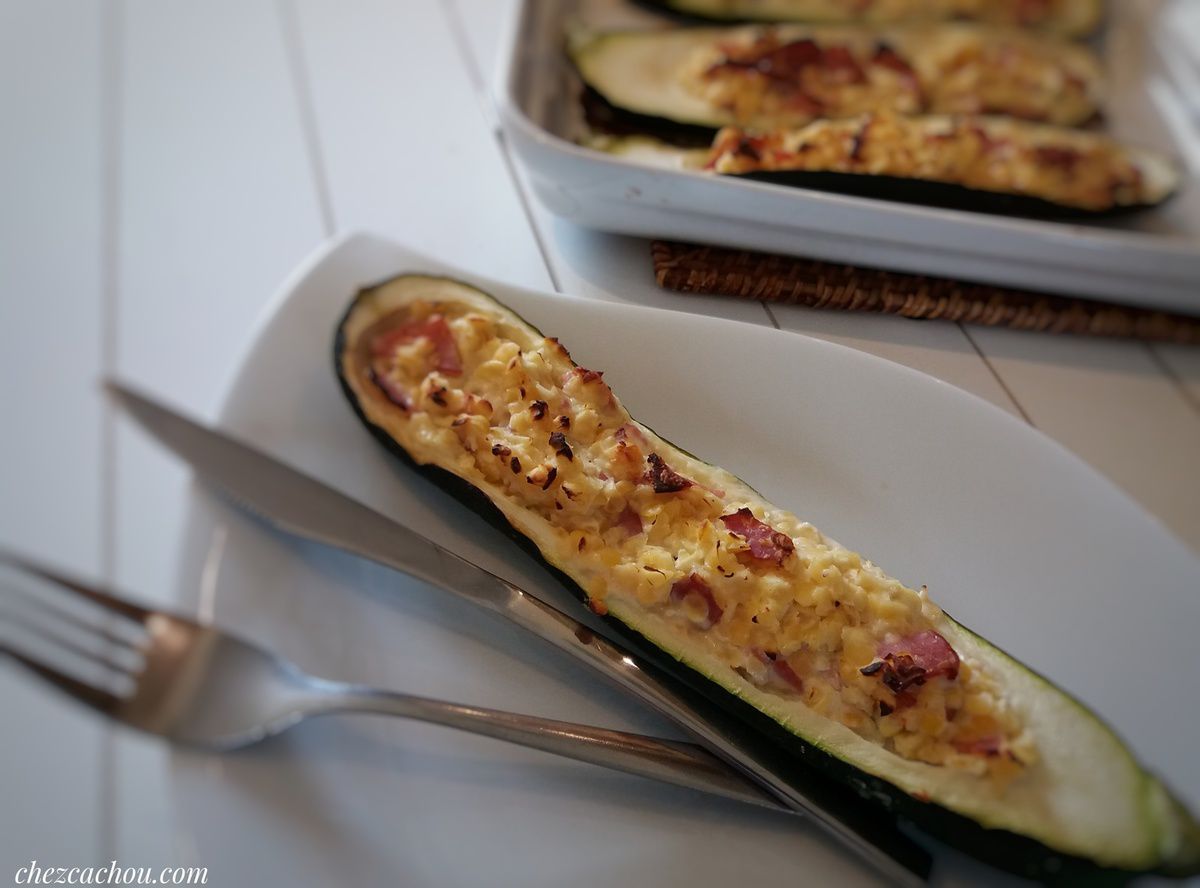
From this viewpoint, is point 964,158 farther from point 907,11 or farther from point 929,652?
point 929,652

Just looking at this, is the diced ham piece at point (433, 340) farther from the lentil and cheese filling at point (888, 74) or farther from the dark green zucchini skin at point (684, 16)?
the dark green zucchini skin at point (684, 16)

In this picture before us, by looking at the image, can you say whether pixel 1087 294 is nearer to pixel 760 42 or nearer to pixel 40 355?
pixel 760 42

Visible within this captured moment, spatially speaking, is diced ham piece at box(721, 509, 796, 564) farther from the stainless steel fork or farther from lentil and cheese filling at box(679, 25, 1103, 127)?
lentil and cheese filling at box(679, 25, 1103, 127)

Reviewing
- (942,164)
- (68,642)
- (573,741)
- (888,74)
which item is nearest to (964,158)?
(942,164)

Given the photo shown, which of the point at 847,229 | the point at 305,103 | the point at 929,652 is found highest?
the point at 305,103

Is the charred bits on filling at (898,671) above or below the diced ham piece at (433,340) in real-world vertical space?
below

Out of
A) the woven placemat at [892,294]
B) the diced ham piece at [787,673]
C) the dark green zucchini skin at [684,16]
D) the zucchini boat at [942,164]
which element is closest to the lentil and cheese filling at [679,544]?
the diced ham piece at [787,673]

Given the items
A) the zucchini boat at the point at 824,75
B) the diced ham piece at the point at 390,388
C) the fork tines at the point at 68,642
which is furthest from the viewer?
the zucchini boat at the point at 824,75
